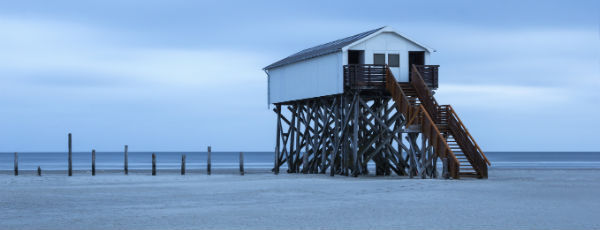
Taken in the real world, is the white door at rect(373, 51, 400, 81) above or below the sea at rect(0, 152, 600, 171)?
above

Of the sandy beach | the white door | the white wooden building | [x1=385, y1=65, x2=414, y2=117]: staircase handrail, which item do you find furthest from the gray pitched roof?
the sandy beach

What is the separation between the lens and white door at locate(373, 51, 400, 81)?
40.4 m

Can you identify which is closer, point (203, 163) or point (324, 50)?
point (324, 50)

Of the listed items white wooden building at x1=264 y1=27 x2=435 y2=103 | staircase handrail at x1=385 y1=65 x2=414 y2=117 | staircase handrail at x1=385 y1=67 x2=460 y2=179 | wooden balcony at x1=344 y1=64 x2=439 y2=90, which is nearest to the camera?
staircase handrail at x1=385 y1=67 x2=460 y2=179

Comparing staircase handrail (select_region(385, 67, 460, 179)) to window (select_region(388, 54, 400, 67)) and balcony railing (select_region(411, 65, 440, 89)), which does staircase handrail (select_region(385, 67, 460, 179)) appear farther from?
balcony railing (select_region(411, 65, 440, 89))

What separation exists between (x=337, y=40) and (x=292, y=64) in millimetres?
2932

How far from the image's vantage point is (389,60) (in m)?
40.4

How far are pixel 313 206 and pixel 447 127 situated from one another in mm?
13806

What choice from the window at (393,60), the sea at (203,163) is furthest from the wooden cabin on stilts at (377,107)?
the sea at (203,163)

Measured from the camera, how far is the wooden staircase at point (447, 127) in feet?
116

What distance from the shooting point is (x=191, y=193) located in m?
30.2

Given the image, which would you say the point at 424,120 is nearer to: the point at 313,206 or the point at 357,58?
the point at 357,58

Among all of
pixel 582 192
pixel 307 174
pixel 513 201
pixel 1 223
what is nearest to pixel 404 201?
pixel 513 201

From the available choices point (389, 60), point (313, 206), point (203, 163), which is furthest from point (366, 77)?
point (203, 163)
